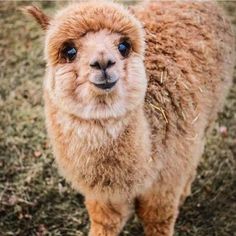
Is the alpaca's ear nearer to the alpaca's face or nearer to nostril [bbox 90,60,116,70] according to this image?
the alpaca's face

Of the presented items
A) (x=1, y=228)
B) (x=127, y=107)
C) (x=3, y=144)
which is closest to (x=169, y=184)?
(x=127, y=107)

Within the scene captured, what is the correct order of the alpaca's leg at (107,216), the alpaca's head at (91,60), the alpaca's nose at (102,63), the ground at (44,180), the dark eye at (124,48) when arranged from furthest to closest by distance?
the ground at (44,180) → the alpaca's leg at (107,216) → the dark eye at (124,48) → the alpaca's head at (91,60) → the alpaca's nose at (102,63)

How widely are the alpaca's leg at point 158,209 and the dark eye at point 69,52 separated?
0.91 meters

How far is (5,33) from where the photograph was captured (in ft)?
17.1

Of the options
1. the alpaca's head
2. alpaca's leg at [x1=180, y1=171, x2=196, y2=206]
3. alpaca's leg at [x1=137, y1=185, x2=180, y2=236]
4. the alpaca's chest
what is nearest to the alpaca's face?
the alpaca's head

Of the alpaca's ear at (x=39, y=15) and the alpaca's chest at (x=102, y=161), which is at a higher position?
the alpaca's ear at (x=39, y=15)

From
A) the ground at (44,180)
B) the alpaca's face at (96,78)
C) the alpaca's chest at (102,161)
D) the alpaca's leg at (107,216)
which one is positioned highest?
the alpaca's face at (96,78)

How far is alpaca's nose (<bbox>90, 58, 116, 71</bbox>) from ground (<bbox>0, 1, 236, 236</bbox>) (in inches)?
63.2

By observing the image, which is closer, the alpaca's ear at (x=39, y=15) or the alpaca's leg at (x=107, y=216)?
the alpaca's ear at (x=39, y=15)

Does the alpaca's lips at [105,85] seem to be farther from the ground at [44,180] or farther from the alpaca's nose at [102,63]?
the ground at [44,180]

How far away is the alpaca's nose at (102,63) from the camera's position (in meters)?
2.34

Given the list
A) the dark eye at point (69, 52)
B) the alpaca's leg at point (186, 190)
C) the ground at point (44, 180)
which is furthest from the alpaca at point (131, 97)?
the ground at point (44, 180)

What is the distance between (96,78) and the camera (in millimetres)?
2363

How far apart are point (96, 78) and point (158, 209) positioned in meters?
1.07
